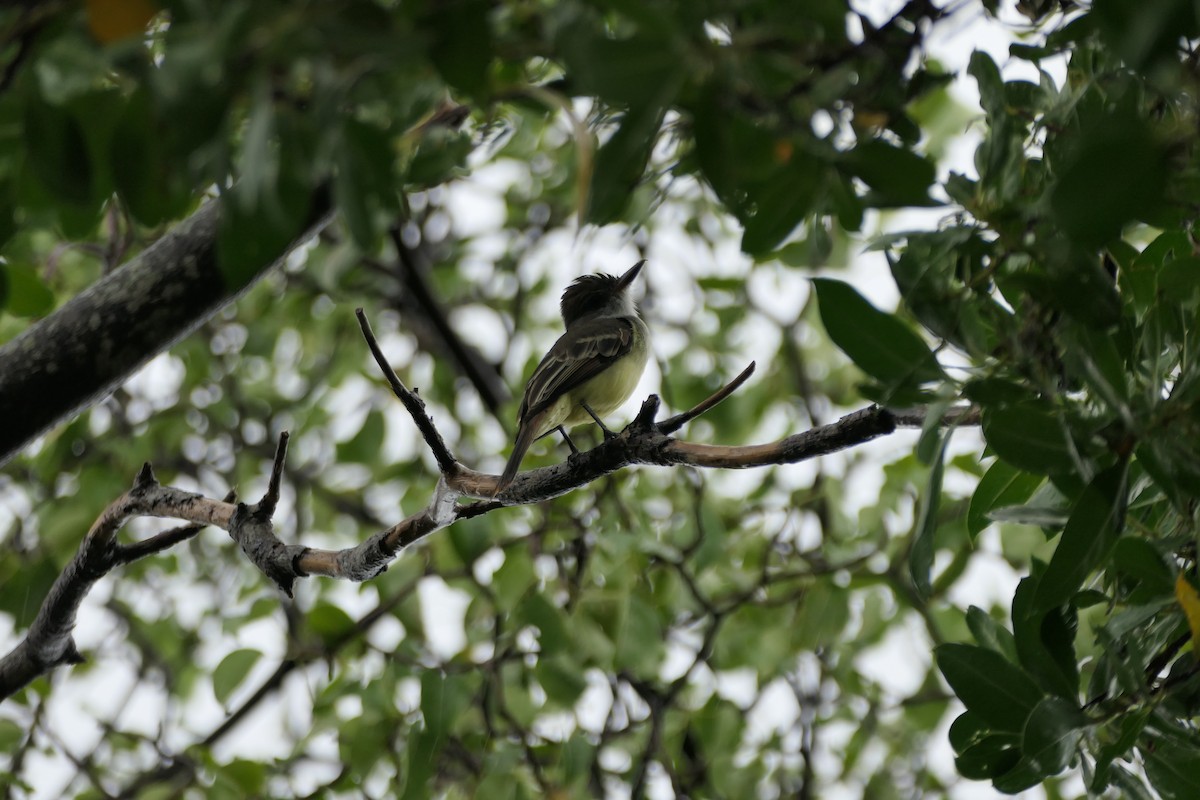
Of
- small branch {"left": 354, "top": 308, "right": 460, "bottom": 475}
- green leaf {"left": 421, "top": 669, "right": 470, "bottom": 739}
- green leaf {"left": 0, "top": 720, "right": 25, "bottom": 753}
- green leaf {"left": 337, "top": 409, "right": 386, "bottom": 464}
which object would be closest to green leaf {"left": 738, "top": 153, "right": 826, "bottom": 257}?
small branch {"left": 354, "top": 308, "right": 460, "bottom": 475}

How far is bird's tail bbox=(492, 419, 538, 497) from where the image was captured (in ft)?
10.1

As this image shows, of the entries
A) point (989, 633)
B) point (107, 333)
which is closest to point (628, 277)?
point (107, 333)

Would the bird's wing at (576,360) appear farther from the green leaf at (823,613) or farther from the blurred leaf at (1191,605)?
the blurred leaf at (1191,605)

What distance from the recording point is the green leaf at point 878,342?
1748mm

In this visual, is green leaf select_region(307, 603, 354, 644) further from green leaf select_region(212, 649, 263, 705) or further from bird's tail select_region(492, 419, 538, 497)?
bird's tail select_region(492, 419, 538, 497)

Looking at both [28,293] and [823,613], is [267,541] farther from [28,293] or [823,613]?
[823,613]

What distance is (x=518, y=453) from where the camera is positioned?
4141 millimetres

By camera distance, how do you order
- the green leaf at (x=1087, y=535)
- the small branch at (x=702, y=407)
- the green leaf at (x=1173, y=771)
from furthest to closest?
the small branch at (x=702, y=407), the green leaf at (x=1173, y=771), the green leaf at (x=1087, y=535)

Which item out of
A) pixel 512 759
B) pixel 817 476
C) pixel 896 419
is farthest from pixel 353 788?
pixel 896 419

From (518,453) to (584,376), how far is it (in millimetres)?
1054

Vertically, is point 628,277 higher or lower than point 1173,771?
lower

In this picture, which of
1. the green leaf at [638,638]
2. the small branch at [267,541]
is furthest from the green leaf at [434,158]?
the green leaf at [638,638]

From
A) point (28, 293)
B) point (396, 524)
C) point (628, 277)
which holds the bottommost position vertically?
point (628, 277)

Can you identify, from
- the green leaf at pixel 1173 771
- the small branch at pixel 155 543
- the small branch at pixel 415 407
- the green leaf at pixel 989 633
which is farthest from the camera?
the small branch at pixel 155 543
